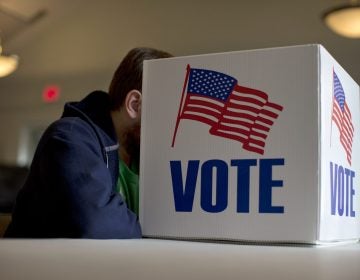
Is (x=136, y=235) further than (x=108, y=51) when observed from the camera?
No

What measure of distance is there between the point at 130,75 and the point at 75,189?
0.45 meters

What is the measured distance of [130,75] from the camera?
1.39 metres

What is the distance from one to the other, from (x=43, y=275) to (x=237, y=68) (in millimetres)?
551

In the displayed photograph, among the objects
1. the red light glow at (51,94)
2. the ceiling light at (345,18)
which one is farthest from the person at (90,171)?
the red light glow at (51,94)

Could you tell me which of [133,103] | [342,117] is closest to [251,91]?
[342,117]

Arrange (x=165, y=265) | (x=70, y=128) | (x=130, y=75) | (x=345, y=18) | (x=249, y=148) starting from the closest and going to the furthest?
(x=165, y=265), (x=249, y=148), (x=70, y=128), (x=130, y=75), (x=345, y=18)

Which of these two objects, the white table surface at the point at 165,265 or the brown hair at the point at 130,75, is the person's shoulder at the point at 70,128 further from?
the white table surface at the point at 165,265

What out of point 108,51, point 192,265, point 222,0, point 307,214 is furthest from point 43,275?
point 108,51

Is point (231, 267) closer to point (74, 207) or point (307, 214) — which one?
point (307, 214)

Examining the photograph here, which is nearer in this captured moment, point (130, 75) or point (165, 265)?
point (165, 265)

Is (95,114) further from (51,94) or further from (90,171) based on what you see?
(51,94)

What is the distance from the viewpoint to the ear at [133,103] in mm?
1251

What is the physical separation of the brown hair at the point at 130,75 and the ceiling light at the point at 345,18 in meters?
1.58

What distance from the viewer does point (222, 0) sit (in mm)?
3891
